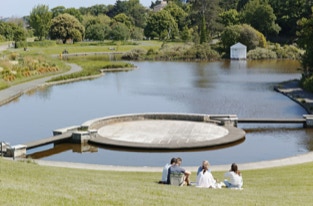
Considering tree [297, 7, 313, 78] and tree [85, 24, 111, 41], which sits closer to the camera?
tree [297, 7, 313, 78]

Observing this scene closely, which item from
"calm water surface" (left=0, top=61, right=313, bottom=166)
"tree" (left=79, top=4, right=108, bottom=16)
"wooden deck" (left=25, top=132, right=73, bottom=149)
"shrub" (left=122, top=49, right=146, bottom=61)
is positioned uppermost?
"tree" (left=79, top=4, right=108, bottom=16)

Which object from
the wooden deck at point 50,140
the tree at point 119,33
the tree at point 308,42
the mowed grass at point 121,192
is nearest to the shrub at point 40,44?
the tree at point 119,33

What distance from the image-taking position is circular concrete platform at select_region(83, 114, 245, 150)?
21058mm

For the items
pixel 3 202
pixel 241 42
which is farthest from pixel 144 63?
pixel 3 202

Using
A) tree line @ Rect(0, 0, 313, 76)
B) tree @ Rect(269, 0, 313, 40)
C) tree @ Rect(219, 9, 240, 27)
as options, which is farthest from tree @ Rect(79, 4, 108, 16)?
tree @ Rect(269, 0, 313, 40)

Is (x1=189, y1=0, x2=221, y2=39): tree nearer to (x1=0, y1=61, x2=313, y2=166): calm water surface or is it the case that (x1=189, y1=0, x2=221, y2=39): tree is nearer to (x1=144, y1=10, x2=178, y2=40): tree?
(x1=144, y1=10, x2=178, y2=40): tree

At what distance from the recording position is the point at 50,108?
32.2 meters

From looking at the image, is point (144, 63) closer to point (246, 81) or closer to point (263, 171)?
point (246, 81)

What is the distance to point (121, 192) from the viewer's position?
9766mm

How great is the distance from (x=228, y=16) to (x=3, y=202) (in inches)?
3761

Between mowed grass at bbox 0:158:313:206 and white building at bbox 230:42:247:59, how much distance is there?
2511 inches

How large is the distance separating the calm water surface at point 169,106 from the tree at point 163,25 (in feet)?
167

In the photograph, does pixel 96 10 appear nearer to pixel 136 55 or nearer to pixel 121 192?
pixel 136 55

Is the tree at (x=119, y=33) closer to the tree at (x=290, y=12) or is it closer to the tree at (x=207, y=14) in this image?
the tree at (x=207, y=14)
